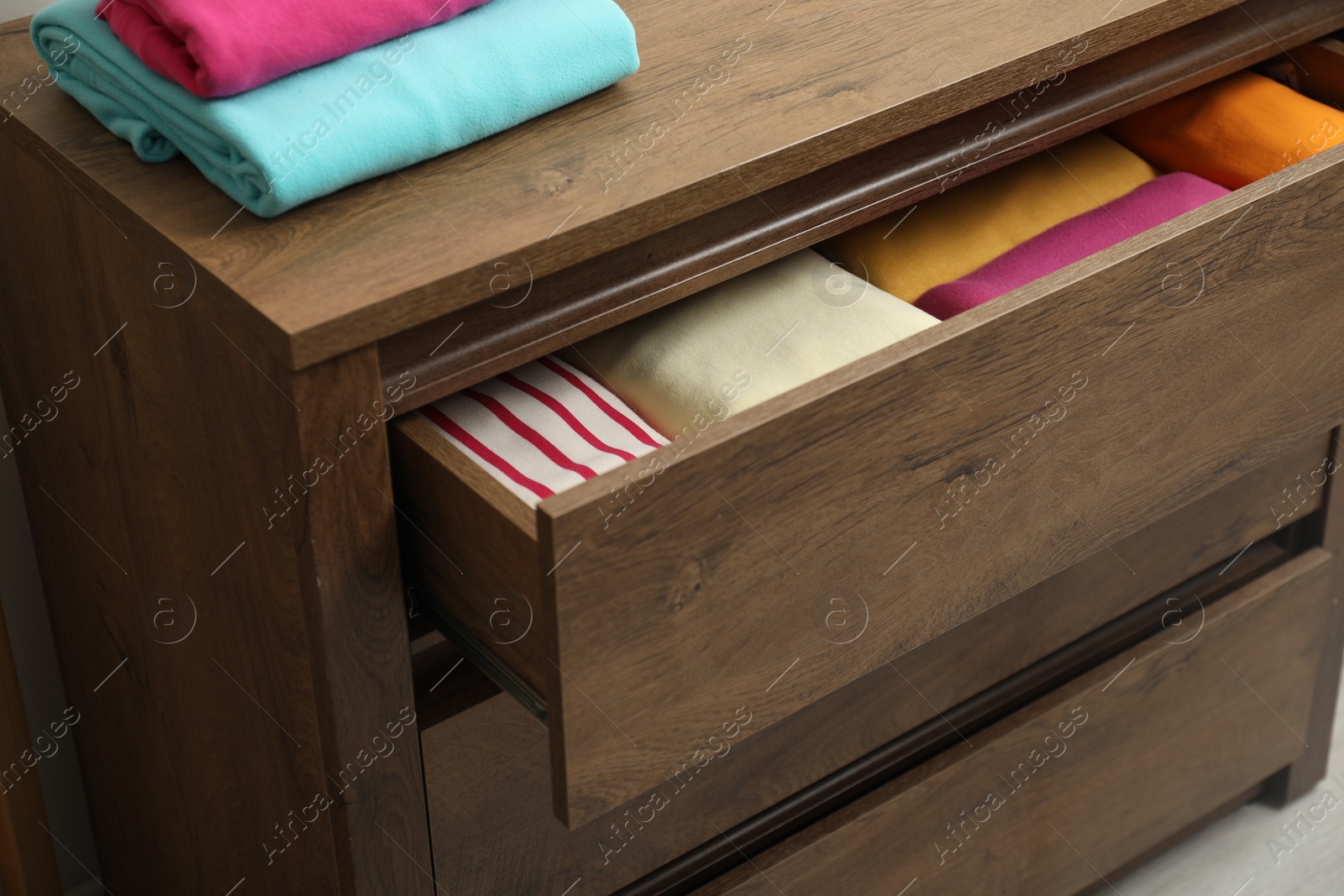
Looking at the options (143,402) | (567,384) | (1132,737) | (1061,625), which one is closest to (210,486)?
(143,402)

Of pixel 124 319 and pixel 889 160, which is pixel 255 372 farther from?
pixel 889 160

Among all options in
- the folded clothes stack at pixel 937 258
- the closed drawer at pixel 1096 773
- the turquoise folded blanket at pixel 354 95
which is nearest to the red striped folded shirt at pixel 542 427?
the folded clothes stack at pixel 937 258

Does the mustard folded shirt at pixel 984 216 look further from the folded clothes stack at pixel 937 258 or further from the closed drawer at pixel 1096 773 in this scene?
the closed drawer at pixel 1096 773

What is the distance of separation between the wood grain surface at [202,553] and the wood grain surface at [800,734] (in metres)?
0.04

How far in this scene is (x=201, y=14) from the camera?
71 cm

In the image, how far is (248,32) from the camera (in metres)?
0.70

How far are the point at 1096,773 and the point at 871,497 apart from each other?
0.56m

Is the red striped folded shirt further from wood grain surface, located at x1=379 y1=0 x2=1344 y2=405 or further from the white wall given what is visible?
the white wall

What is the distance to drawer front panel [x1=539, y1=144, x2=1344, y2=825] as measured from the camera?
66 cm

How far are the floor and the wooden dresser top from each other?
0.82m

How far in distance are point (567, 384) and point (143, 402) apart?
25cm

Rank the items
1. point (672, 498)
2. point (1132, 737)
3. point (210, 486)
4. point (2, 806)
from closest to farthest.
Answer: point (672, 498) → point (210, 486) → point (2, 806) → point (1132, 737)

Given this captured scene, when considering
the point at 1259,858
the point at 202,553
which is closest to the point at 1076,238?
the point at 202,553

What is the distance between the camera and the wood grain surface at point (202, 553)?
0.71m
